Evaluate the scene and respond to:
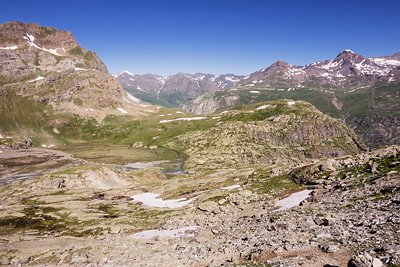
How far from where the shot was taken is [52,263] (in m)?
38.3

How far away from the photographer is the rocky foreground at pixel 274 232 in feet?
69.6

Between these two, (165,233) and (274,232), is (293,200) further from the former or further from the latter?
(165,233)

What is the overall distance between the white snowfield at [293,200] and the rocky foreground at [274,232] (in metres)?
1.38

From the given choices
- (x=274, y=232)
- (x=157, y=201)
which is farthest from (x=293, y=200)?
(x=157, y=201)

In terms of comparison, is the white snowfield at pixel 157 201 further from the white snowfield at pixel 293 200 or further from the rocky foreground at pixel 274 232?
the white snowfield at pixel 293 200

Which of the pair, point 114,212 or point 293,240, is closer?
point 293,240

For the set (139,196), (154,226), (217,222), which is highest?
(217,222)

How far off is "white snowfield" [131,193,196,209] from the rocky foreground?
12.6 meters

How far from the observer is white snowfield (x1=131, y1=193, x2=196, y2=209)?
241ft

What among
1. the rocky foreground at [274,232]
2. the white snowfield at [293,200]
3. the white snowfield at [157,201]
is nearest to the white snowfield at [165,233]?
the rocky foreground at [274,232]

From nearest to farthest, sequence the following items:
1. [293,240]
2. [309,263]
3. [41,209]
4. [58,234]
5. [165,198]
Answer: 1. [309,263]
2. [293,240]
3. [58,234]
4. [41,209]
5. [165,198]

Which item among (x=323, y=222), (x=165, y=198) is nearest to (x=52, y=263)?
(x=323, y=222)

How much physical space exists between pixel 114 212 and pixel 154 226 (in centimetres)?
2915

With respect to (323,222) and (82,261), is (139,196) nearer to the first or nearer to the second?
(82,261)
